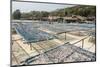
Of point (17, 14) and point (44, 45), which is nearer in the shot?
point (17, 14)

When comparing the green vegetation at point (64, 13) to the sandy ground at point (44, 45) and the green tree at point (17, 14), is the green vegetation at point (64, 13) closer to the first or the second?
the green tree at point (17, 14)

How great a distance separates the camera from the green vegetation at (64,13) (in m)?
2.39

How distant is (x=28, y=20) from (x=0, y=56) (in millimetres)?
573

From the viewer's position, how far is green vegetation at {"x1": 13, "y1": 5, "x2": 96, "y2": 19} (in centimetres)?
239

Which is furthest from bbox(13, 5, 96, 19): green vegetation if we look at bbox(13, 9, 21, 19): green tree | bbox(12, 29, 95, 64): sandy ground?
bbox(12, 29, 95, 64): sandy ground

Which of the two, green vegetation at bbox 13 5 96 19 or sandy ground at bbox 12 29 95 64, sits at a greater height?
green vegetation at bbox 13 5 96 19

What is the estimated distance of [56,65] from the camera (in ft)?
8.35

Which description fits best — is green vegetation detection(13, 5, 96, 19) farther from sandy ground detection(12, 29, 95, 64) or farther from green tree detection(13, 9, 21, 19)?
sandy ground detection(12, 29, 95, 64)

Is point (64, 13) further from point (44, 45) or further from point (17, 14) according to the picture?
point (17, 14)

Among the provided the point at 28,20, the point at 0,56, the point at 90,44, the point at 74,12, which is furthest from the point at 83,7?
the point at 0,56

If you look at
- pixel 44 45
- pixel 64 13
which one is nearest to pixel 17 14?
pixel 44 45

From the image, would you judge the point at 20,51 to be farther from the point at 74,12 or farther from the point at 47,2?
the point at 74,12

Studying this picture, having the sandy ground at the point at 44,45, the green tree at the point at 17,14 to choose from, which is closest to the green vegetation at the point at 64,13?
the green tree at the point at 17,14

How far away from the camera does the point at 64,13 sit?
258 centimetres
